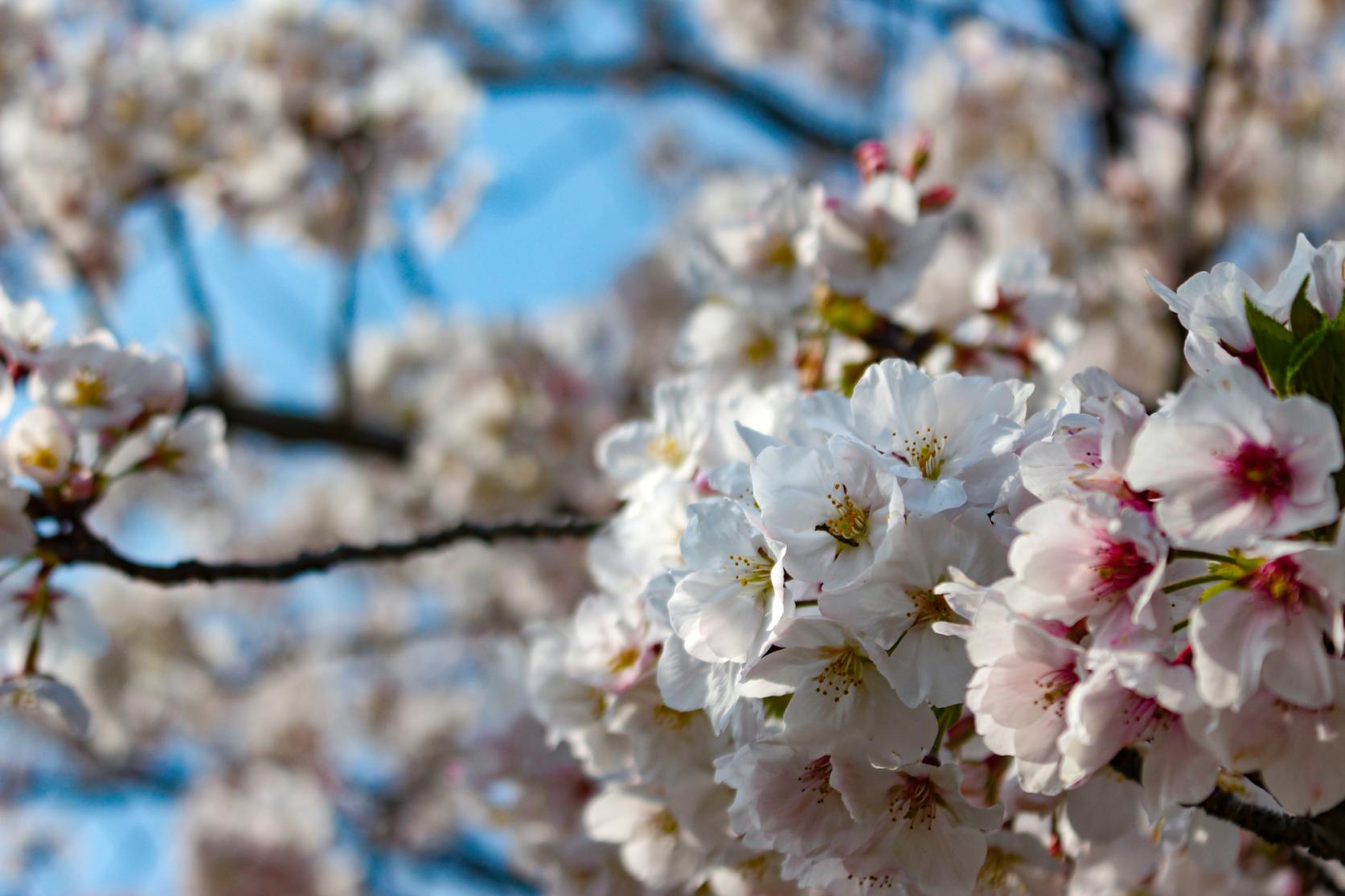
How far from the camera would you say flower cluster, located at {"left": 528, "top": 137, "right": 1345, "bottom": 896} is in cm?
75

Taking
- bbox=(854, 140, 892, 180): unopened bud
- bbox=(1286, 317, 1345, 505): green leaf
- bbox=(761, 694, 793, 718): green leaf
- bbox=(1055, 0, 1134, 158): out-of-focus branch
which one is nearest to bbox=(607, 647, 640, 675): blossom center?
bbox=(761, 694, 793, 718): green leaf

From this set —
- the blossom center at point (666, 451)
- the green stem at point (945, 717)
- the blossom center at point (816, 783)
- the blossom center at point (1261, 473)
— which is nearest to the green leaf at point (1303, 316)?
the blossom center at point (1261, 473)

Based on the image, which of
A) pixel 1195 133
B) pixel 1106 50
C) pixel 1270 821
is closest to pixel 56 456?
pixel 1270 821

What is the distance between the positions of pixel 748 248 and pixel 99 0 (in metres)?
4.37

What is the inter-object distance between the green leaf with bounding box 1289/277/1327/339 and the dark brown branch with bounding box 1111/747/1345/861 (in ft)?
1.34

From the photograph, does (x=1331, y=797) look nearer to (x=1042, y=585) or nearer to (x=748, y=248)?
(x=1042, y=585)

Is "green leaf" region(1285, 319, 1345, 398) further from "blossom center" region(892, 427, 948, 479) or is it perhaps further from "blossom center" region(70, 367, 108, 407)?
"blossom center" region(70, 367, 108, 407)

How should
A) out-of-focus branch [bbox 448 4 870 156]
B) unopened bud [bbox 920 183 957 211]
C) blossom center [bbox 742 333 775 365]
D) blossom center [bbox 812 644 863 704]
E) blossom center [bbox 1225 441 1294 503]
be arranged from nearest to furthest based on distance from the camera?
blossom center [bbox 1225 441 1294 503] < blossom center [bbox 812 644 863 704] < unopened bud [bbox 920 183 957 211] < blossom center [bbox 742 333 775 365] < out-of-focus branch [bbox 448 4 870 156]

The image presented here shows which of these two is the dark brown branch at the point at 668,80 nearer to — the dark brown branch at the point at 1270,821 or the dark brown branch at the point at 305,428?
the dark brown branch at the point at 305,428

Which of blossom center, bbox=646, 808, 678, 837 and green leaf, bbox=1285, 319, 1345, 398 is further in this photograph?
blossom center, bbox=646, 808, 678, 837

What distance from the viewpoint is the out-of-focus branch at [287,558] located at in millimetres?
1446

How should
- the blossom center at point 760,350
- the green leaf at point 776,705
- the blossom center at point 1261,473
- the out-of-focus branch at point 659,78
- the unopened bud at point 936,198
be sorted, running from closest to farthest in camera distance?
1. the blossom center at point 1261,473
2. the green leaf at point 776,705
3. the unopened bud at point 936,198
4. the blossom center at point 760,350
5. the out-of-focus branch at point 659,78

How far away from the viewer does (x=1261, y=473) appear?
0.76 m

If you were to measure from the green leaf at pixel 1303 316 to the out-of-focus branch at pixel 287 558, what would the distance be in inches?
38.9
